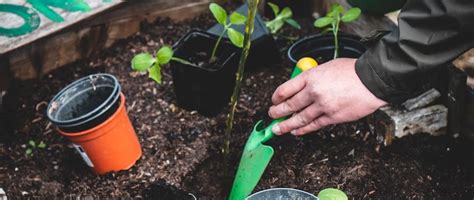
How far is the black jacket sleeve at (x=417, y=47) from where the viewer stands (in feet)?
4.20

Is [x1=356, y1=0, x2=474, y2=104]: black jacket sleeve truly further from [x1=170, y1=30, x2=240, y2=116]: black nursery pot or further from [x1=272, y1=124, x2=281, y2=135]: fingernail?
[x1=170, y1=30, x2=240, y2=116]: black nursery pot

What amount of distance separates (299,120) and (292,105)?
0.15 feet

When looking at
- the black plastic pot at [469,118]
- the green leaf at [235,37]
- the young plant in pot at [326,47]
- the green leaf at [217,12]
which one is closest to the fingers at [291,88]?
the green leaf at [235,37]

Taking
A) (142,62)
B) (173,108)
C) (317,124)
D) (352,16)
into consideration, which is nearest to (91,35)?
(173,108)

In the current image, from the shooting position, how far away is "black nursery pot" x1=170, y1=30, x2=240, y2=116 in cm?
196

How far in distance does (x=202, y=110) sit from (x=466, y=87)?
3.17 ft

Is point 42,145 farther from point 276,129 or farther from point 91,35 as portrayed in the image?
point 276,129

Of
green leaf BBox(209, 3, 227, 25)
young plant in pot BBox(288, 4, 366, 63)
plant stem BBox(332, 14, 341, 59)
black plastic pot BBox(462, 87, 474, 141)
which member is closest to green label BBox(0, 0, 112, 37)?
green leaf BBox(209, 3, 227, 25)

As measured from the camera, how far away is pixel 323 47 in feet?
6.81

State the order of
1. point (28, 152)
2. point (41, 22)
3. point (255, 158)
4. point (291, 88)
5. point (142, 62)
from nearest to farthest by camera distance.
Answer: point (291, 88) < point (255, 158) < point (142, 62) < point (28, 152) < point (41, 22)

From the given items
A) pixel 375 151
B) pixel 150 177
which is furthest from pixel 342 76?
pixel 150 177

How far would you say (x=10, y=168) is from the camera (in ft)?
6.40

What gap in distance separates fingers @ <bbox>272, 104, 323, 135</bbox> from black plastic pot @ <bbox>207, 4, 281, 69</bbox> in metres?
0.72

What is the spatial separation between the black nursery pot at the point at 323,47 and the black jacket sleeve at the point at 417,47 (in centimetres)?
62
